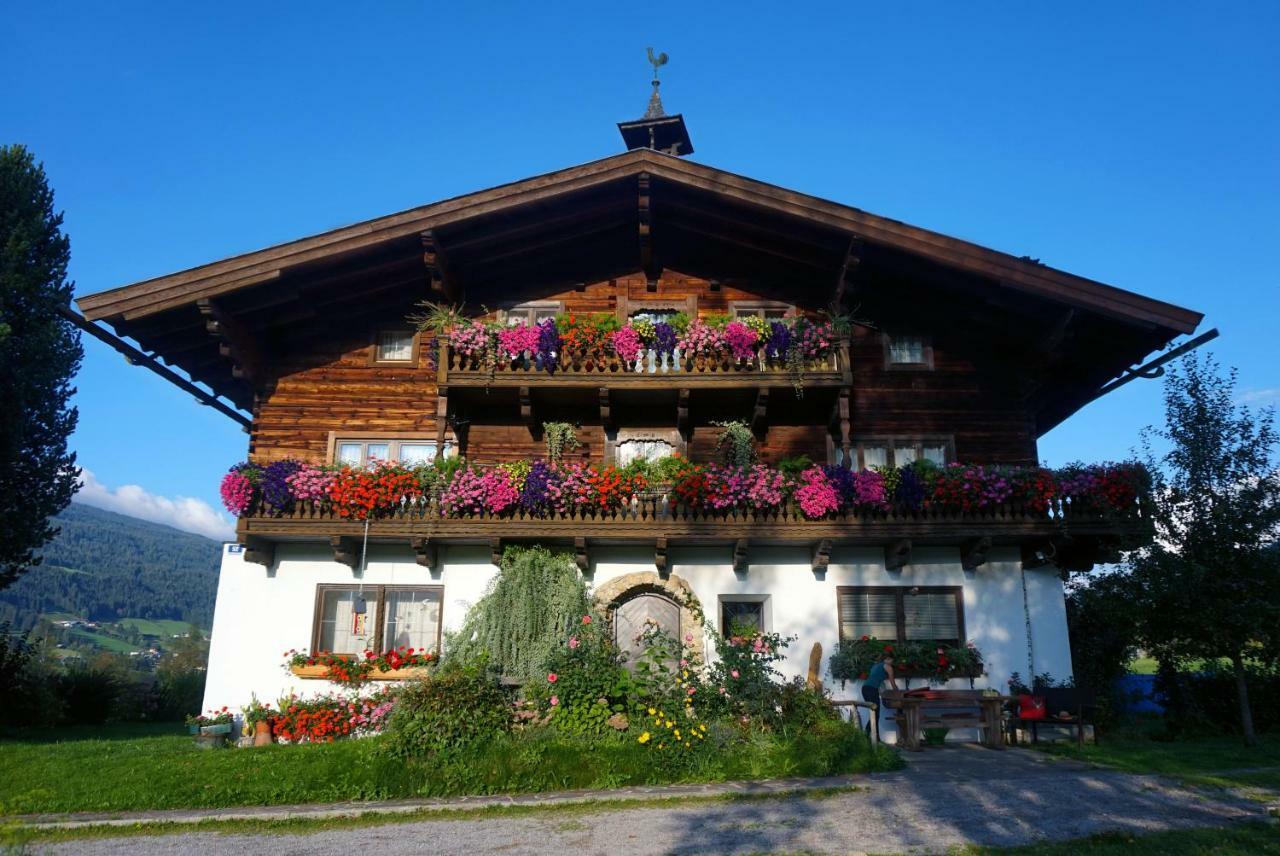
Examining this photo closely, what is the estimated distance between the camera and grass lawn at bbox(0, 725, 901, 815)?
1061cm

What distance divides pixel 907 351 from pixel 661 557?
6.42 m

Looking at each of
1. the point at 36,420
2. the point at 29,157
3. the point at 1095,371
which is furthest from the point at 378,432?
the point at 1095,371

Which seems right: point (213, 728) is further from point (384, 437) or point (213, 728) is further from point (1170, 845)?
point (1170, 845)

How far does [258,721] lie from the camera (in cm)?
1495

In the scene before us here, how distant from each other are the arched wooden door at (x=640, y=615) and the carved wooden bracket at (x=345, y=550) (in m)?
4.58

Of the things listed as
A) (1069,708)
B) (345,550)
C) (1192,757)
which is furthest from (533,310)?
(1192,757)

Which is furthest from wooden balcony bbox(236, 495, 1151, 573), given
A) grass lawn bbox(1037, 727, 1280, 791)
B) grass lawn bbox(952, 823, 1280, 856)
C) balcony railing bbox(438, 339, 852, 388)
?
grass lawn bbox(952, 823, 1280, 856)

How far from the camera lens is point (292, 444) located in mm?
17109

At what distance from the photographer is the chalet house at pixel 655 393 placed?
15.5m

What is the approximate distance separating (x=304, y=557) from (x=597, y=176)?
27.8 feet

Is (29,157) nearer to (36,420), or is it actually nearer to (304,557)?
(36,420)

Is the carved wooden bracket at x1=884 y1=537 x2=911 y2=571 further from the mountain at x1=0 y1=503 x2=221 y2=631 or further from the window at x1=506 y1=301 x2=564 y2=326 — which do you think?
the mountain at x1=0 y1=503 x2=221 y2=631

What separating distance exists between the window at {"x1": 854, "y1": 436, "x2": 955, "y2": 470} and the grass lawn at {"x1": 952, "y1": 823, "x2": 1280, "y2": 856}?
30.7ft

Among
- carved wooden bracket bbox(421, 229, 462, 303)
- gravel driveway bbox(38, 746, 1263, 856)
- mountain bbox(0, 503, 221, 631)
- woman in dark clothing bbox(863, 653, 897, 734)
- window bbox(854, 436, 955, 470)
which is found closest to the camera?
gravel driveway bbox(38, 746, 1263, 856)
